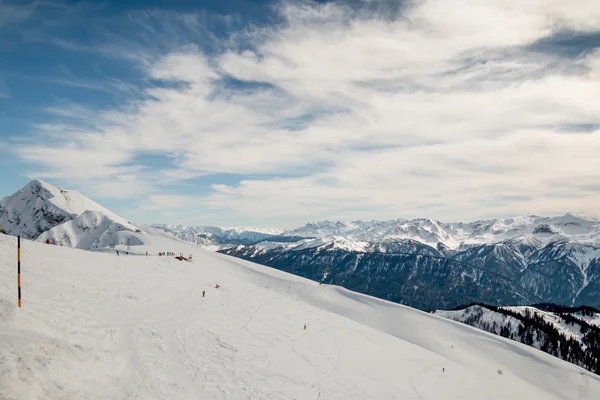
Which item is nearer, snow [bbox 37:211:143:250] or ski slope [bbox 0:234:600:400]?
ski slope [bbox 0:234:600:400]

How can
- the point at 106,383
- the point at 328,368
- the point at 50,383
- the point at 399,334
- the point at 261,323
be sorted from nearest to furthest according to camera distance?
1. the point at 50,383
2. the point at 106,383
3. the point at 328,368
4. the point at 261,323
5. the point at 399,334

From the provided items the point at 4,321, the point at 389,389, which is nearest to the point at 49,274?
the point at 4,321

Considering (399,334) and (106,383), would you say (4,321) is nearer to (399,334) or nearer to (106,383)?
(106,383)

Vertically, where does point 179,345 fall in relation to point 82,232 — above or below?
below

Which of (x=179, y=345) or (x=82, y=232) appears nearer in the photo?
(x=179, y=345)

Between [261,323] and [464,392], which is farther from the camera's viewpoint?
[464,392]

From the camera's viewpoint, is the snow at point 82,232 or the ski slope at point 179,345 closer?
the ski slope at point 179,345

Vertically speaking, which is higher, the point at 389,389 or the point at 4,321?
the point at 4,321

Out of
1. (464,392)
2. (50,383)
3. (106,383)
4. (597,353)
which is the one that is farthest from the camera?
(597,353)
